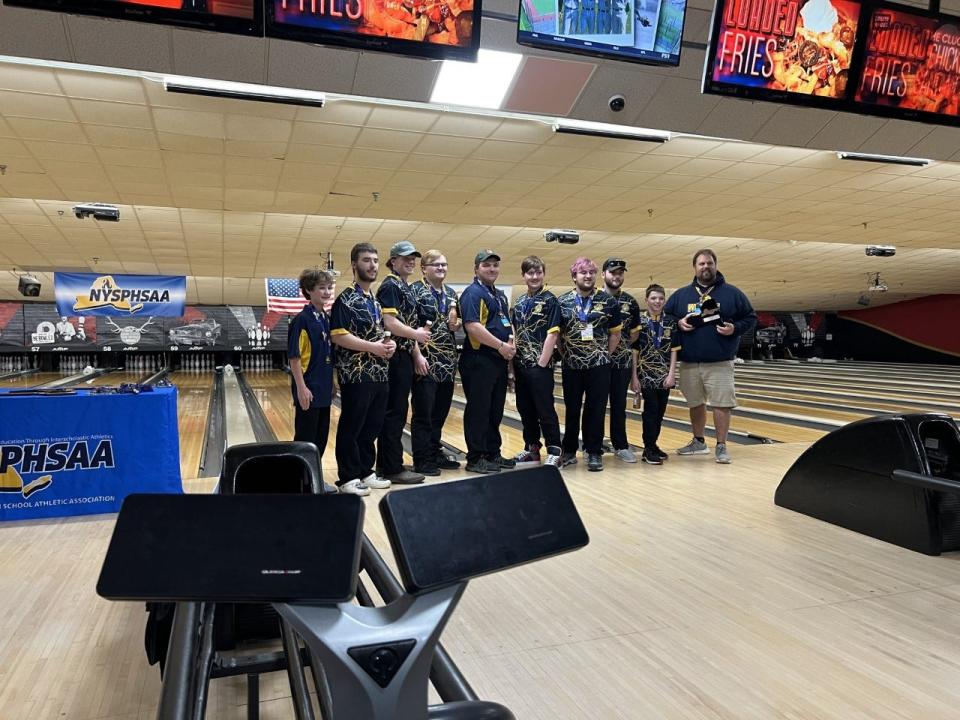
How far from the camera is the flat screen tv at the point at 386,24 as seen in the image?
2775 mm

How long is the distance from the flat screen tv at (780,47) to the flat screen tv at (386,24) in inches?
48.3

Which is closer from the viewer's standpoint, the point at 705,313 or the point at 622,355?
the point at 705,313

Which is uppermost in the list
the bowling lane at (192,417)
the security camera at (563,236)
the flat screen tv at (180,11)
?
the flat screen tv at (180,11)

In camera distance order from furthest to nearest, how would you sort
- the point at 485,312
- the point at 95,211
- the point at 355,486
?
the point at 95,211, the point at 485,312, the point at 355,486

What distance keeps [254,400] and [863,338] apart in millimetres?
21950

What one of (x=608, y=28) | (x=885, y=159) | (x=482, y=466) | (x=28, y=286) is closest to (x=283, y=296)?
(x=28, y=286)

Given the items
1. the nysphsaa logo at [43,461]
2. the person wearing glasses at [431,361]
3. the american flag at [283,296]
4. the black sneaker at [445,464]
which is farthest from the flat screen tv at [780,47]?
the american flag at [283,296]

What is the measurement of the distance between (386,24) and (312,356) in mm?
1591

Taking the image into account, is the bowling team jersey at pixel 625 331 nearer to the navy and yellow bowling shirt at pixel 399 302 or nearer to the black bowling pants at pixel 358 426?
the navy and yellow bowling shirt at pixel 399 302

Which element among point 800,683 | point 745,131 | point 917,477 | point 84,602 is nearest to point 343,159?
point 745,131

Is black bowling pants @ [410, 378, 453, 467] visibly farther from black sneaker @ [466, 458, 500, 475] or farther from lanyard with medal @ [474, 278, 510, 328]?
lanyard with medal @ [474, 278, 510, 328]

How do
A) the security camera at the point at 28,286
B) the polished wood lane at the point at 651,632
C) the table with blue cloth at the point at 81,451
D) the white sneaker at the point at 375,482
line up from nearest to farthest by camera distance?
the polished wood lane at the point at 651,632
the table with blue cloth at the point at 81,451
the white sneaker at the point at 375,482
the security camera at the point at 28,286

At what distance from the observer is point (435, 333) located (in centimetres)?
396

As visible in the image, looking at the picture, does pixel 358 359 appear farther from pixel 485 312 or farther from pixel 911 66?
pixel 911 66
